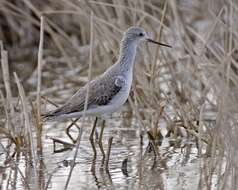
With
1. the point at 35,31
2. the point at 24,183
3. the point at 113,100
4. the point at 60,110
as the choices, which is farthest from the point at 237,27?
the point at 35,31

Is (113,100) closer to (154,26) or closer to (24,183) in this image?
(24,183)

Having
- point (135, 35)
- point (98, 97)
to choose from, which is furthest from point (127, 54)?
point (98, 97)

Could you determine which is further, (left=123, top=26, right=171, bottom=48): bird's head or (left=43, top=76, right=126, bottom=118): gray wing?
(left=123, top=26, right=171, bottom=48): bird's head

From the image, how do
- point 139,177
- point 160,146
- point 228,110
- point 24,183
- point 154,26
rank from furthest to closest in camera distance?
point 154,26, point 160,146, point 139,177, point 24,183, point 228,110

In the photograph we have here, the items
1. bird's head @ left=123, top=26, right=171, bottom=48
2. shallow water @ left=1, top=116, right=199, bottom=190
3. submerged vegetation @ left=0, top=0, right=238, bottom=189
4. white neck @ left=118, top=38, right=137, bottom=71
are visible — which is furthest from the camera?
bird's head @ left=123, top=26, right=171, bottom=48

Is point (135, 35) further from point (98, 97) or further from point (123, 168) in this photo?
point (123, 168)

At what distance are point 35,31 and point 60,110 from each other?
5.06 meters

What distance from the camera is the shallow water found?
5.42 meters

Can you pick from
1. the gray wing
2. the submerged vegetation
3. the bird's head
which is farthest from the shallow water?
the bird's head

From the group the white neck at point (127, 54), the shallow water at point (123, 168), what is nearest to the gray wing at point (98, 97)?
the white neck at point (127, 54)

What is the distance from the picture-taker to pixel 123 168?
5.81 meters

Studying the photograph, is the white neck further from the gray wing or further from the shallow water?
the shallow water

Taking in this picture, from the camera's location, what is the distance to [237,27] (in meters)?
5.61

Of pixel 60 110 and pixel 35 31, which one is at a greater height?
pixel 35 31
